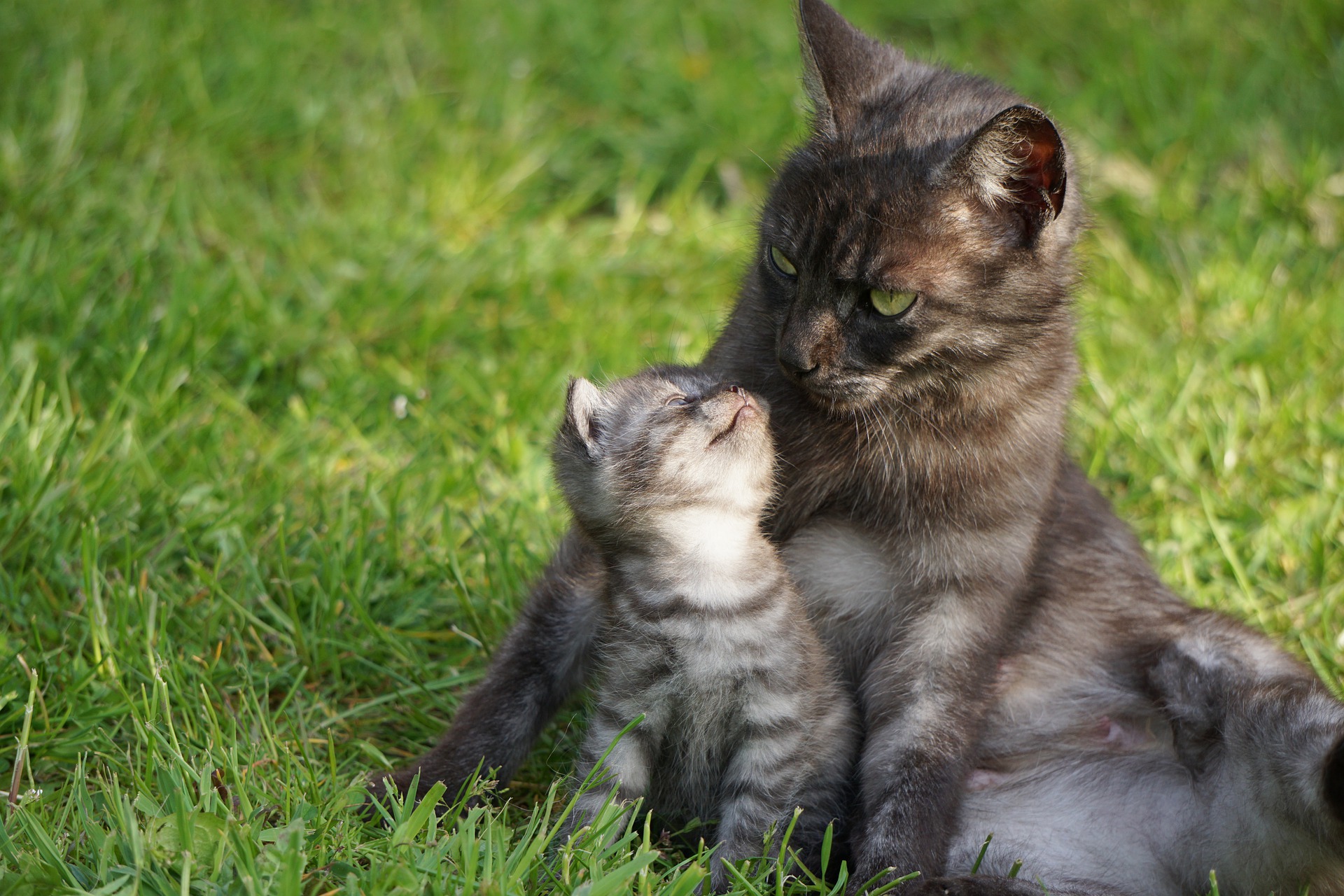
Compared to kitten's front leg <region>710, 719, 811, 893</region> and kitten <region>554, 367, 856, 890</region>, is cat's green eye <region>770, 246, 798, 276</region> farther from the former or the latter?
kitten's front leg <region>710, 719, 811, 893</region>

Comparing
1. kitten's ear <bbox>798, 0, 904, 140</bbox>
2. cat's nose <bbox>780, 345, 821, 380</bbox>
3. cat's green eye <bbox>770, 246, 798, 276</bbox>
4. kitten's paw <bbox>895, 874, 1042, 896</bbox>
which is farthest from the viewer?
kitten's ear <bbox>798, 0, 904, 140</bbox>

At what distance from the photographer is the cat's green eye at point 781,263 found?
3.27m

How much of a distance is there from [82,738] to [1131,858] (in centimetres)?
265

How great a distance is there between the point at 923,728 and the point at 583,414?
115 cm

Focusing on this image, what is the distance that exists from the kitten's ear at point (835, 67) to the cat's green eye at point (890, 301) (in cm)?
52

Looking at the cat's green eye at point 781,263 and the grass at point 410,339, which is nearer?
the grass at point 410,339

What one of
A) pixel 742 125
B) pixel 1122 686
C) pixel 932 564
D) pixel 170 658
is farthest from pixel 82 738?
pixel 742 125

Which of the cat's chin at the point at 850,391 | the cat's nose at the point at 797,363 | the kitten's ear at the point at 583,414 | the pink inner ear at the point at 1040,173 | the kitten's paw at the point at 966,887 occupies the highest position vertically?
the pink inner ear at the point at 1040,173

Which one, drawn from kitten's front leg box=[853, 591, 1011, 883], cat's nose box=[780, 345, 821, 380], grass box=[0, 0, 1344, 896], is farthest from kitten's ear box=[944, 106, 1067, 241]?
grass box=[0, 0, 1344, 896]

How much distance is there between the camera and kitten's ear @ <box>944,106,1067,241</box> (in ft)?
9.66

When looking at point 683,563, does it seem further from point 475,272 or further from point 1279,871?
point 475,272

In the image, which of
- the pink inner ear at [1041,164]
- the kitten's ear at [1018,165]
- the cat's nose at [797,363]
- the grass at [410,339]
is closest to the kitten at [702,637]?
the cat's nose at [797,363]

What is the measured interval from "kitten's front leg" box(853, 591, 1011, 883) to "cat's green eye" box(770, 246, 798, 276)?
922 mm

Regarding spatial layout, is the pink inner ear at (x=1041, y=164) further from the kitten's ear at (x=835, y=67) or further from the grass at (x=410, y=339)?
the grass at (x=410, y=339)
